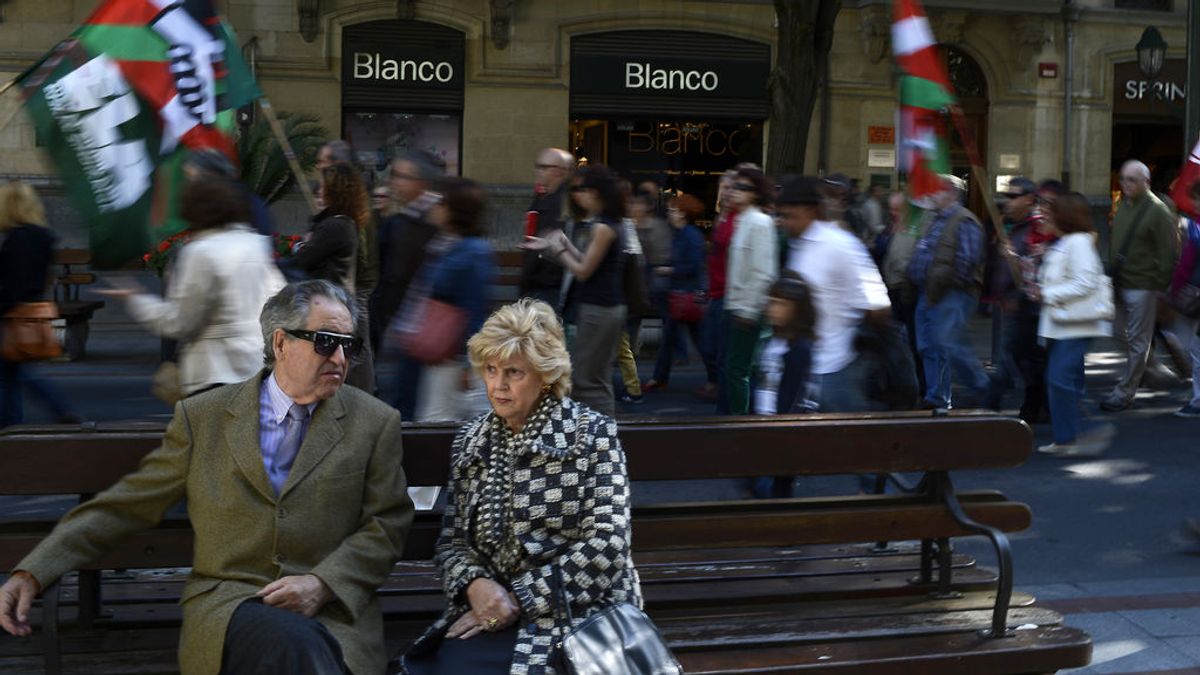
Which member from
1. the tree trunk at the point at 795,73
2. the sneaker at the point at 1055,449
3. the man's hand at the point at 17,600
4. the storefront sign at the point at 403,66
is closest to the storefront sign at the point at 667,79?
the storefront sign at the point at 403,66

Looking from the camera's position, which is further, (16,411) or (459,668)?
(16,411)

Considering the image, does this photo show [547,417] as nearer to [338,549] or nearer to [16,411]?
[338,549]

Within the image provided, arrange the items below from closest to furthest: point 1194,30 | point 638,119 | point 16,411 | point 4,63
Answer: point 16,411, point 1194,30, point 4,63, point 638,119

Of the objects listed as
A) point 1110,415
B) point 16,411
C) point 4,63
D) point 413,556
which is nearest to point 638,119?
point 4,63

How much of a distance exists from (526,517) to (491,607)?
0.83 ft

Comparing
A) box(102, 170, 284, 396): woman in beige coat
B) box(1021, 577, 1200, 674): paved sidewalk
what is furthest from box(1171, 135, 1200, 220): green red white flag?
box(102, 170, 284, 396): woman in beige coat

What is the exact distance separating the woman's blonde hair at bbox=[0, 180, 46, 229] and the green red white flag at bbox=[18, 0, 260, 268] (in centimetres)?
385

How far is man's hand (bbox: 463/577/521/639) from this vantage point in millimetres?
4066

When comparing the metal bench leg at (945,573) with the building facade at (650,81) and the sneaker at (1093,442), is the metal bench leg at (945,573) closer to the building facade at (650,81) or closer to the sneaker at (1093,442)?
the sneaker at (1093,442)

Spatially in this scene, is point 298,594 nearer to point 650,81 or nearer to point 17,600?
point 17,600

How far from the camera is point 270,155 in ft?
62.4

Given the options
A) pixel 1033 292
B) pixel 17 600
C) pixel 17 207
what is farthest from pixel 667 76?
pixel 17 600

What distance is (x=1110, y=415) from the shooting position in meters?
11.8

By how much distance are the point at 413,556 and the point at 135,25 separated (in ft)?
8.30
